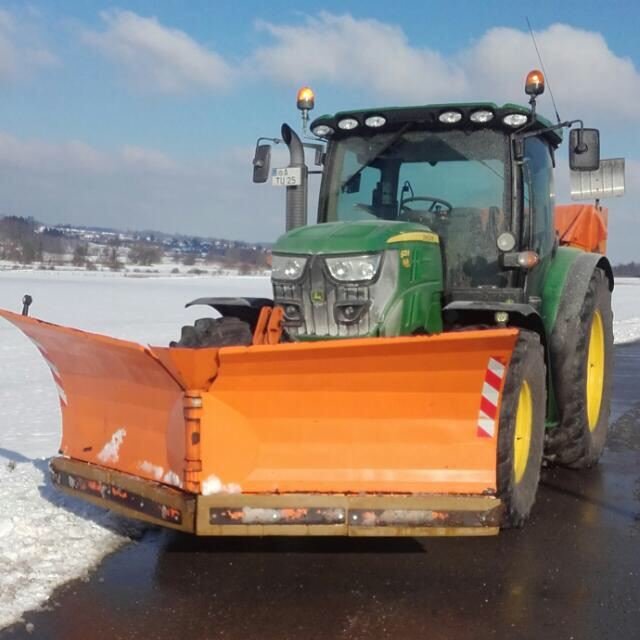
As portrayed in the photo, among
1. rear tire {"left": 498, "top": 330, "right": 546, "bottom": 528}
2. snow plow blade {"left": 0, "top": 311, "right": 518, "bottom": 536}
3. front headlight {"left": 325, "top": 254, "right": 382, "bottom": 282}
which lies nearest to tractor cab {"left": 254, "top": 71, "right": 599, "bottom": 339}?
front headlight {"left": 325, "top": 254, "right": 382, "bottom": 282}

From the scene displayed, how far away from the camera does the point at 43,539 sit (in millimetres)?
4344

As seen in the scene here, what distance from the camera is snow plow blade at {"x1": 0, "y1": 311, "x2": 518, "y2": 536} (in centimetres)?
367

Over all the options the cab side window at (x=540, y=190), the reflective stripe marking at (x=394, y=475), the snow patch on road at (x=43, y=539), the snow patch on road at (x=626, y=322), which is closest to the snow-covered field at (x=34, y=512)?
the snow patch on road at (x=43, y=539)

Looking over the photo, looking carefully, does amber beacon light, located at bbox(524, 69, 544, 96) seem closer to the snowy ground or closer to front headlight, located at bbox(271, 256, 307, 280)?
front headlight, located at bbox(271, 256, 307, 280)

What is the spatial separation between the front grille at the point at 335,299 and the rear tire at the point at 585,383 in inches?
57.7

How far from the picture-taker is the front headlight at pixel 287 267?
4660 millimetres

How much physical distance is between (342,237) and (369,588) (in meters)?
1.82

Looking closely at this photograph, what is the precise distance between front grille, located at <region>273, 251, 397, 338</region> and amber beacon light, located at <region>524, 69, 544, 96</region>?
4.99 ft

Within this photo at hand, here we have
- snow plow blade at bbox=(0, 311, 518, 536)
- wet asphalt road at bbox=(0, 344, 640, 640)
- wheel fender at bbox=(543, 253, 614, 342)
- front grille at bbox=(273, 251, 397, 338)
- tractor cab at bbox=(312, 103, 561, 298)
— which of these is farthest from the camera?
wheel fender at bbox=(543, 253, 614, 342)

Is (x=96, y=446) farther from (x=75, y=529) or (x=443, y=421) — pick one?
(x=443, y=421)

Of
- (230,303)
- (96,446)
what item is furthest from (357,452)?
(230,303)

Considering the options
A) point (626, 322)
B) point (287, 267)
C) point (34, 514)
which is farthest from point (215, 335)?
point (626, 322)

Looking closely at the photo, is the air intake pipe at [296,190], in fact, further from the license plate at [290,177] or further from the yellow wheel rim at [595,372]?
the yellow wheel rim at [595,372]

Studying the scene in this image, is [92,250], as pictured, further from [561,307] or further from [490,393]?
[490,393]
